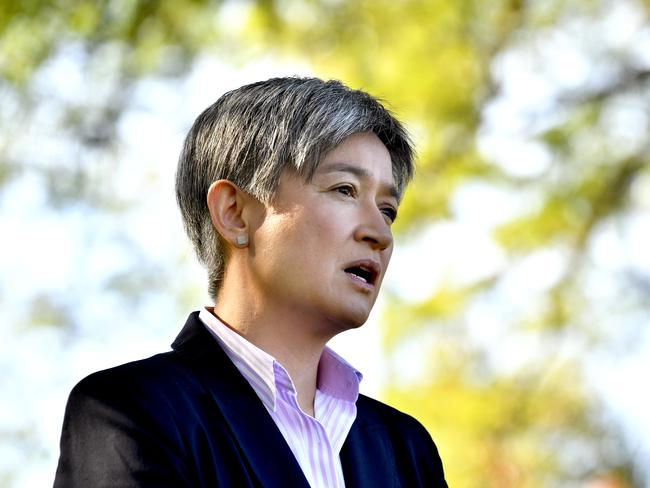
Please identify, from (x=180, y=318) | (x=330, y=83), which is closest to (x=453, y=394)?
(x=180, y=318)

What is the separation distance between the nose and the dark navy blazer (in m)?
0.25

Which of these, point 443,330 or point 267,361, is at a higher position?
point 443,330

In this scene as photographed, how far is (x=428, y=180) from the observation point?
7449 mm

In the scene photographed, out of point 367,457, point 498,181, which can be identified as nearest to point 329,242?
point 367,457

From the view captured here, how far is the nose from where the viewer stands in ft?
5.58

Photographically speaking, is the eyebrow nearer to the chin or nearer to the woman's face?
the woman's face

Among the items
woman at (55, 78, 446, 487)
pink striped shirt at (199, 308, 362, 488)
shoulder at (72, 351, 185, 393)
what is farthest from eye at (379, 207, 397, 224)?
shoulder at (72, 351, 185, 393)

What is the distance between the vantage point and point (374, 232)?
5.59ft

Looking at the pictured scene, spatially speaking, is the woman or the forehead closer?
the woman

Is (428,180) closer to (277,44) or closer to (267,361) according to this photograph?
(277,44)

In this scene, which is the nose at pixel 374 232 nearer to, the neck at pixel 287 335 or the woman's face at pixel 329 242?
the woman's face at pixel 329 242

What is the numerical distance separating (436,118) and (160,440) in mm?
5946

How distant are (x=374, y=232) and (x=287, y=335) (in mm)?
184

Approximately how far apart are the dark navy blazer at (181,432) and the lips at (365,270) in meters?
0.21
